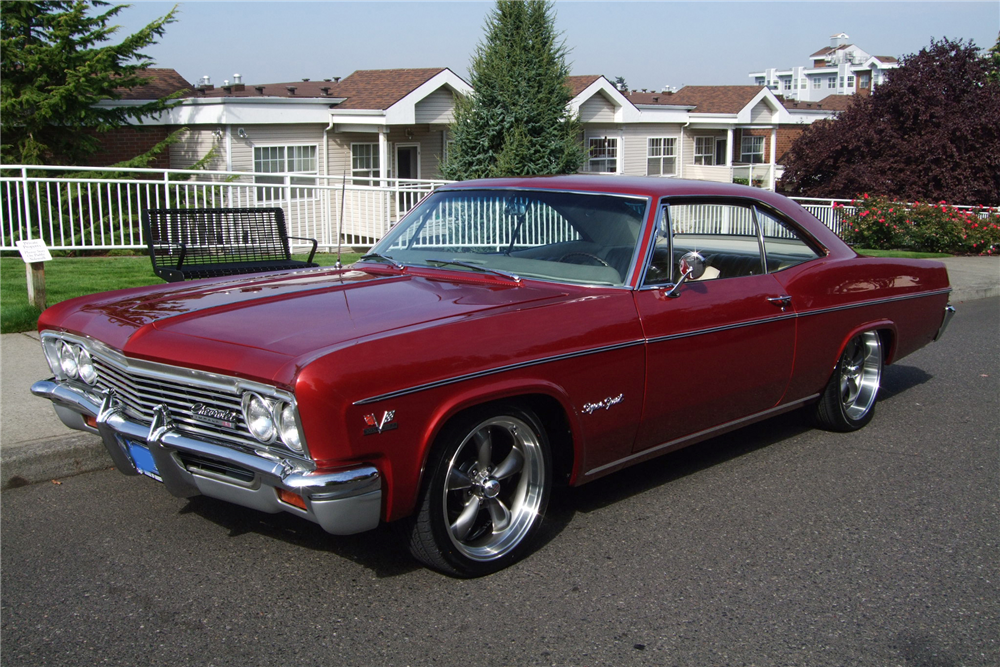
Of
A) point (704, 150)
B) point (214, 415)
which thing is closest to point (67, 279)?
point (214, 415)

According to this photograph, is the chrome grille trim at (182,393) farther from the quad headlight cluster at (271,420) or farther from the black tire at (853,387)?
the black tire at (853,387)

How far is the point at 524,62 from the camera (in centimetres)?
2097

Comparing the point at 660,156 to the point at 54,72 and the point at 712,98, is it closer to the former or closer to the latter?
the point at 712,98

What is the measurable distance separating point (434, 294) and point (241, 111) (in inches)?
711

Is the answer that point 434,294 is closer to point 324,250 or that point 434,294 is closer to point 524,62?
point 324,250

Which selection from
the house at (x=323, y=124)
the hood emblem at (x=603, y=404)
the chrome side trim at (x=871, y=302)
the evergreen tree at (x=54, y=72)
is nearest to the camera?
the hood emblem at (x=603, y=404)

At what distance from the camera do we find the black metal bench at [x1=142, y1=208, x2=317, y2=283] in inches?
295

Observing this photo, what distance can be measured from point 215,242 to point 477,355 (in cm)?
515

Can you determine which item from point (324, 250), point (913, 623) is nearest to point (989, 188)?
point (324, 250)

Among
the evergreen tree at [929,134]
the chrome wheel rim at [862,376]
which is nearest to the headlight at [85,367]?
the chrome wheel rim at [862,376]

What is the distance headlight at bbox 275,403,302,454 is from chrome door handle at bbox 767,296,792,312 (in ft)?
9.22

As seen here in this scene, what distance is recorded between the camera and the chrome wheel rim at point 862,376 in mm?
5883

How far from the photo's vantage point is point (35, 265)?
789 centimetres

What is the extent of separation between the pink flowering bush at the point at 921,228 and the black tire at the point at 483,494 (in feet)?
56.8
